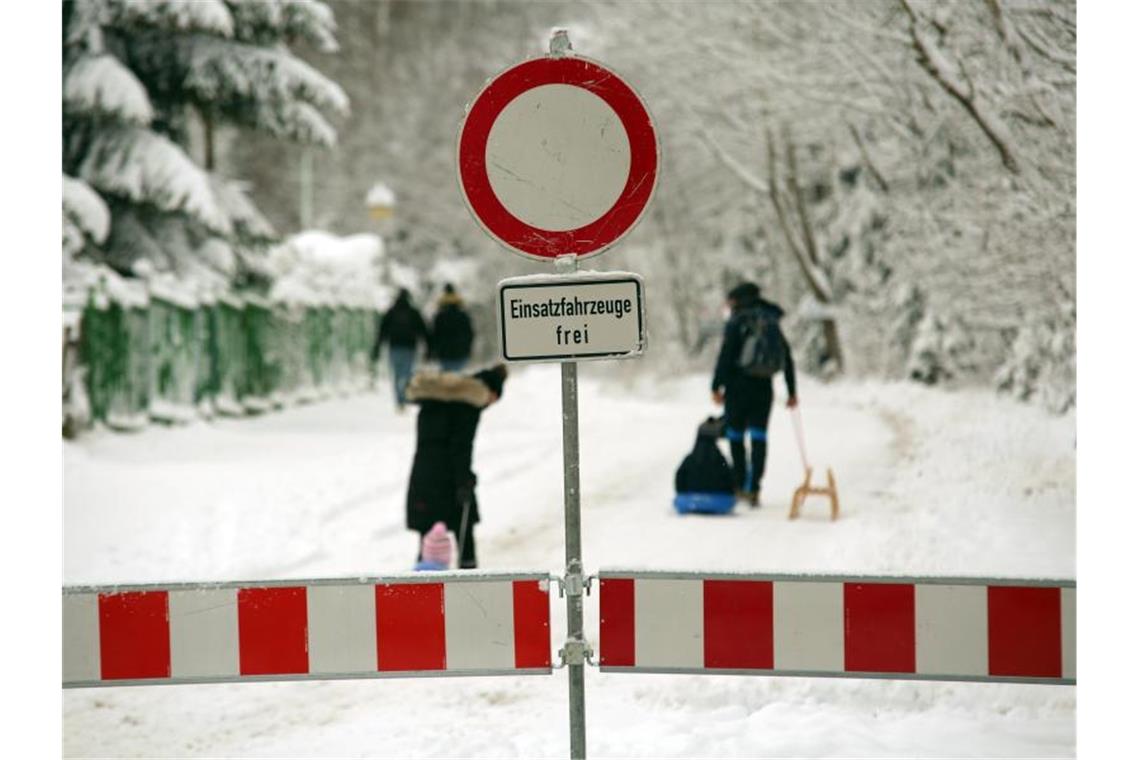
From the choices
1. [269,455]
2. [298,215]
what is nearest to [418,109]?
[298,215]

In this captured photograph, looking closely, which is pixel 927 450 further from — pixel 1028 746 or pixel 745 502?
pixel 1028 746

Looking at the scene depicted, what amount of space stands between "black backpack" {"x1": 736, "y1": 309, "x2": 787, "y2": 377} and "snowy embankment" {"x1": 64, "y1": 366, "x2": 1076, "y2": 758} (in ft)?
4.14

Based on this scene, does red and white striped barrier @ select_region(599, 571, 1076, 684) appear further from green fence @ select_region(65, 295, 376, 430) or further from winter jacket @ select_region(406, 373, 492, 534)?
green fence @ select_region(65, 295, 376, 430)

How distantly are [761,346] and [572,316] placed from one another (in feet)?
20.5

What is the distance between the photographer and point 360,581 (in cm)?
475

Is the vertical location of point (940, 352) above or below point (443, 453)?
above

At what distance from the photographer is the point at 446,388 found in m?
7.54

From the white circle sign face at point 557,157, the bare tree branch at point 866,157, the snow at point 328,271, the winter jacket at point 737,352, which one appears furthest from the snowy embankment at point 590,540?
the bare tree branch at point 866,157

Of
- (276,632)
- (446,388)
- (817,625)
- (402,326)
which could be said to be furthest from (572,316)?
(402,326)

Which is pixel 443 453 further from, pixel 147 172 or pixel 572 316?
pixel 147 172

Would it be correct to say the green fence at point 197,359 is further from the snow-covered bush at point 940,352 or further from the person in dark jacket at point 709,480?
the snow-covered bush at point 940,352

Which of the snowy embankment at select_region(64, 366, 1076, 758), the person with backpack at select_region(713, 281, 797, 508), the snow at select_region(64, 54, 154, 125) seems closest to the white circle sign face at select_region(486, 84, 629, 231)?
the snowy embankment at select_region(64, 366, 1076, 758)

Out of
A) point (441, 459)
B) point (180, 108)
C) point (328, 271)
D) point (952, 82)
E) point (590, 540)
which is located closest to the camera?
point (441, 459)

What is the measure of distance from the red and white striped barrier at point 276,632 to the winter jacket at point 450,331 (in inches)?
543
